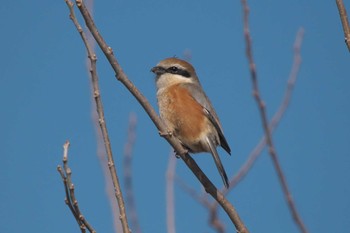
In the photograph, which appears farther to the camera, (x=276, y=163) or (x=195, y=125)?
(x=195, y=125)

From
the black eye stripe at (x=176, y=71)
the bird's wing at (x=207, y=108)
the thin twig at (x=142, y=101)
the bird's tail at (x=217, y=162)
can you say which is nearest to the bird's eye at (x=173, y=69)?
the black eye stripe at (x=176, y=71)

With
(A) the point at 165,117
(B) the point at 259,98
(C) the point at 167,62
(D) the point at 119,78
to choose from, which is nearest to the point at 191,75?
(C) the point at 167,62

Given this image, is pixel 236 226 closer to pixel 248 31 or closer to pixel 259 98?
pixel 259 98

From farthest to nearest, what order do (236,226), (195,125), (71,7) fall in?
(195,125)
(236,226)
(71,7)

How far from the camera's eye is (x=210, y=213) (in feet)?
7.36

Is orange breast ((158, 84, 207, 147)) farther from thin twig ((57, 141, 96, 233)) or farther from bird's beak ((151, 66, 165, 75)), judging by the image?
thin twig ((57, 141, 96, 233))

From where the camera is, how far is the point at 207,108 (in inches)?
168

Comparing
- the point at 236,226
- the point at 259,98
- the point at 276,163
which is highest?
the point at 259,98

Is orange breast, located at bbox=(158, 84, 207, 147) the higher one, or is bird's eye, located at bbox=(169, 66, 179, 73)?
bird's eye, located at bbox=(169, 66, 179, 73)

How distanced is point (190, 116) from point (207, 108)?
0.64 feet

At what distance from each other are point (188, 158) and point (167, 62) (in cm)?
156

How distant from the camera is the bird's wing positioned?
13.8 feet

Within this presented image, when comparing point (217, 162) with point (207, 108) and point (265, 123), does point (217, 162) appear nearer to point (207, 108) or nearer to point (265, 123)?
point (207, 108)

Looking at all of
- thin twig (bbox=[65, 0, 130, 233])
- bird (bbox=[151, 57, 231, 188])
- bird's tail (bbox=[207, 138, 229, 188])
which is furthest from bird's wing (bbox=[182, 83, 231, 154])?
thin twig (bbox=[65, 0, 130, 233])
